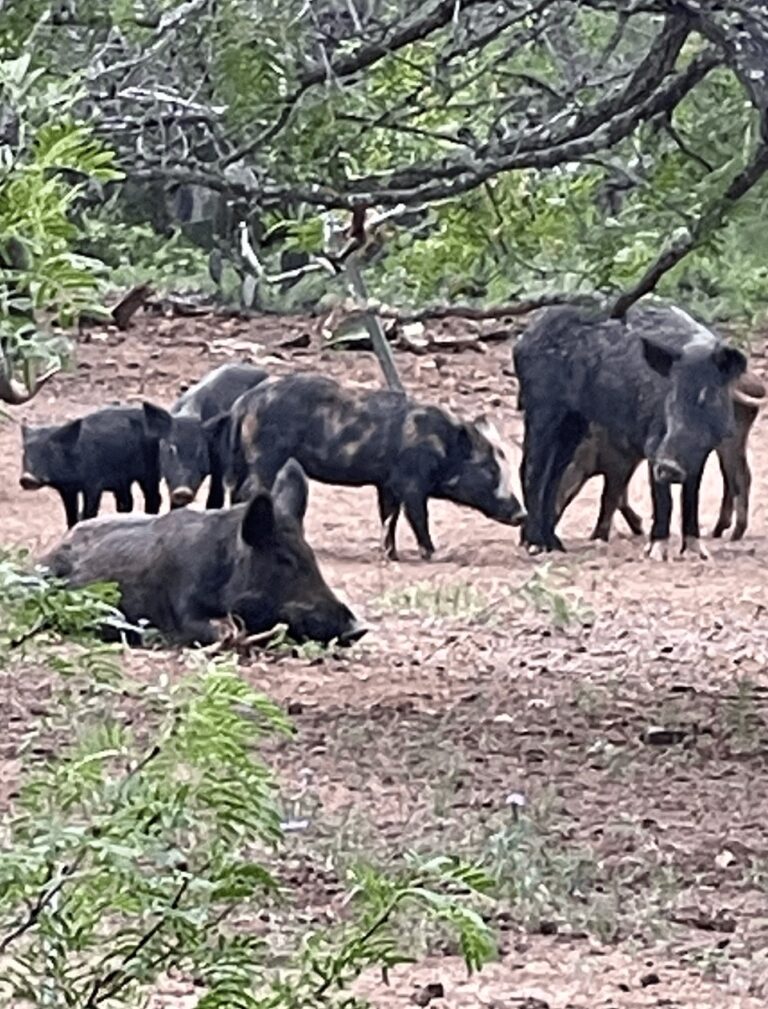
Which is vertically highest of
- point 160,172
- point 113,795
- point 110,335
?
point 160,172

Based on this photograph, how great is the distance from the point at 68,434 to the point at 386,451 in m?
2.06

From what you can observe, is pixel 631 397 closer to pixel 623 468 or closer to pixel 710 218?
pixel 623 468

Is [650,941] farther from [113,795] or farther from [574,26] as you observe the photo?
[574,26]

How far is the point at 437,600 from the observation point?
1308 cm

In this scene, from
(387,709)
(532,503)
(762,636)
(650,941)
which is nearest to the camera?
(650,941)

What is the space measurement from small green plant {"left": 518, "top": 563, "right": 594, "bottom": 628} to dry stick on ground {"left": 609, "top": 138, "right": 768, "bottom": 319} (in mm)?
3886

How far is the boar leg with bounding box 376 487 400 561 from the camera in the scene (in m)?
15.8

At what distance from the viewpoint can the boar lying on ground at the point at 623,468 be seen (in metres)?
16.4

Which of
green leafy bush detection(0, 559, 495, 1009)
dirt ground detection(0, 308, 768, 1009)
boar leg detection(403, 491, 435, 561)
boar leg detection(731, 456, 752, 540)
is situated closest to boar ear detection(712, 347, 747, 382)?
dirt ground detection(0, 308, 768, 1009)

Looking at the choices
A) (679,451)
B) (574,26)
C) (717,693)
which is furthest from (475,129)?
(679,451)

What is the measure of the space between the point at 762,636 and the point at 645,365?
149 inches

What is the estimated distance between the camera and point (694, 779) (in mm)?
8562

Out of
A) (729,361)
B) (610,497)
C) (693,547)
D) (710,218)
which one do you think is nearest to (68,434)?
(610,497)

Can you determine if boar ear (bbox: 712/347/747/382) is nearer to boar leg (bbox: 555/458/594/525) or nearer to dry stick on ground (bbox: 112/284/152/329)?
boar leg (bbox: 555/458/594/525)
